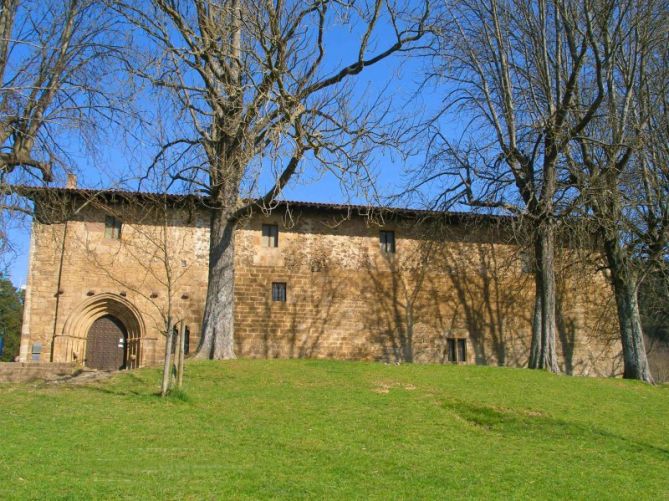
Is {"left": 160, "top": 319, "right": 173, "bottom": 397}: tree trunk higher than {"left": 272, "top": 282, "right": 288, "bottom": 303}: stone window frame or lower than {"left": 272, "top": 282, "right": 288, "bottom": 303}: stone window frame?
lower


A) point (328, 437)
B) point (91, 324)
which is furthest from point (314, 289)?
point (328, 437)

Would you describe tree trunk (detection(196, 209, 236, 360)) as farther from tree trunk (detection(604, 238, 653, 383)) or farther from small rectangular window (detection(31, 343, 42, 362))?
tree trunk (detection(604, 238, 653, 383))

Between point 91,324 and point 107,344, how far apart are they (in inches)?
31.1

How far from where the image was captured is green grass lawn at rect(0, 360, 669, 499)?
23.7ft

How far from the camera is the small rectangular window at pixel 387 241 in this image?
72.1ft

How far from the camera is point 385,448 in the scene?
29.7ft

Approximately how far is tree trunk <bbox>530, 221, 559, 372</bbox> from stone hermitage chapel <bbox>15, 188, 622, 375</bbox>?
1.05 m

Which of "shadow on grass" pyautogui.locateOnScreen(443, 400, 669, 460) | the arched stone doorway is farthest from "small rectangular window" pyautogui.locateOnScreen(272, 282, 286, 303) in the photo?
"shadow on grass" pyautogui.locateOnScreen(443, 400, 669, 460)

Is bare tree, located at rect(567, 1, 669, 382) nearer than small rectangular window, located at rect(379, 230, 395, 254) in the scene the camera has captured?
Yes

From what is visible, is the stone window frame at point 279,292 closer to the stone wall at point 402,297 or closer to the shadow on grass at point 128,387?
the stone wall at point 402,297

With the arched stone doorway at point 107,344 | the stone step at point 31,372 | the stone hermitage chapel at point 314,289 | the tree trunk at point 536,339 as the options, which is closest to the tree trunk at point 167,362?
the stone step at point 31,372

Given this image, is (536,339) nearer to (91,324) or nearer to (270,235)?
(270,235)

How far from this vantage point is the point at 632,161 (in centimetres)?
1819

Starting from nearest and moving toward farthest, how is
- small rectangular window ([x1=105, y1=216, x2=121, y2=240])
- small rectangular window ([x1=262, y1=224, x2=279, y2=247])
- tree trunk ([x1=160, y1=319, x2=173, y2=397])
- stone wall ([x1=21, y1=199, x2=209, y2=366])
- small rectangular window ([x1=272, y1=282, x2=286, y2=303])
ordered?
1. tree trunk ([x1=160, y1=319, x2=173, y2=397])
2. stone wall ([x1=21, y1=199, x2=209, y2=366])
3. small rectangular window ([x1=105, y1=216, x2=121, y2=240])
4. small rectangular window ([x1=272, y1=282, x2=286, y2=303])
5. small rectangular window ([x1=262, y1=224, x2=279, y2=247])
